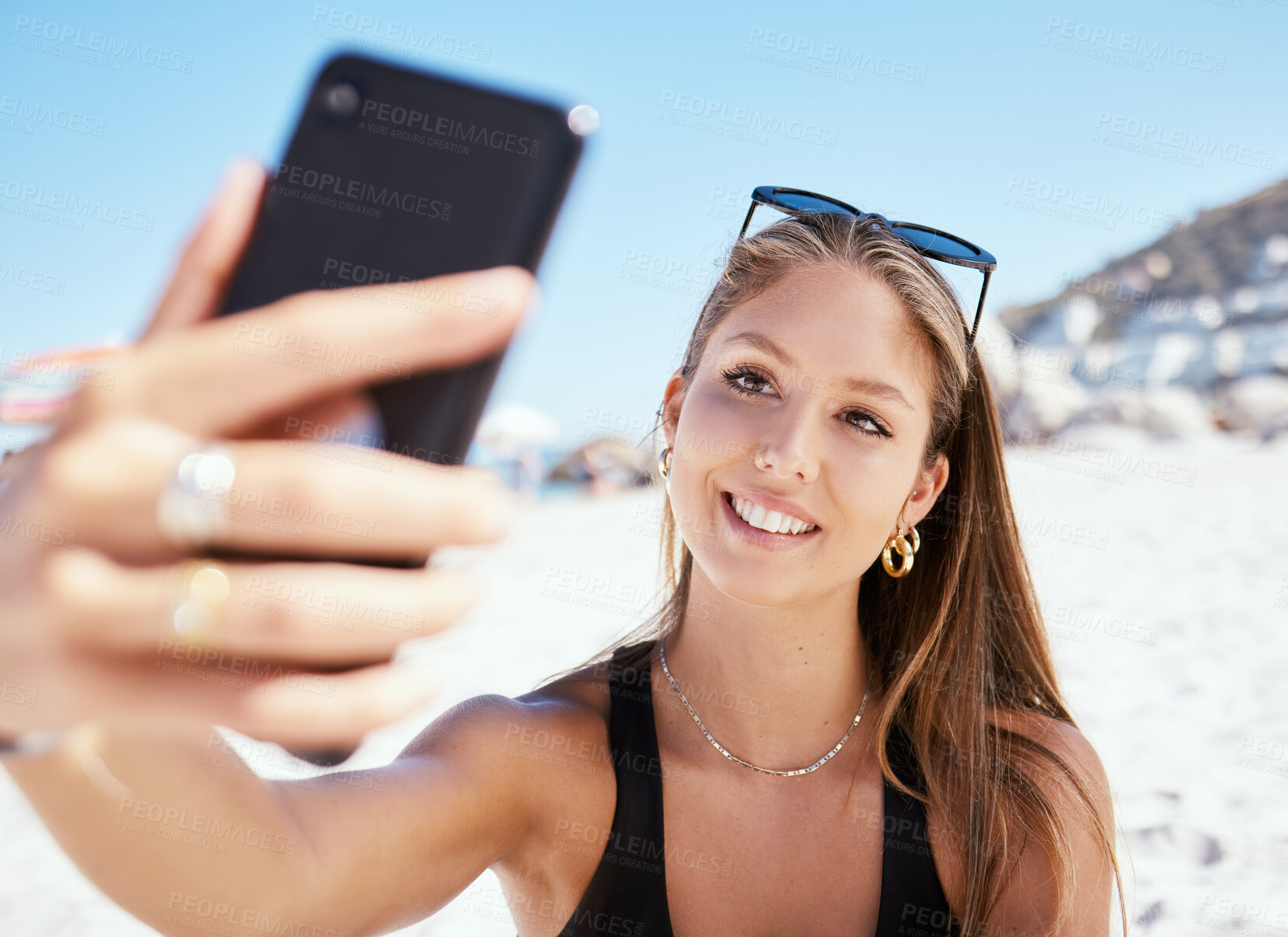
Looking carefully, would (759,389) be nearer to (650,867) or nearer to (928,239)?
(928,239)

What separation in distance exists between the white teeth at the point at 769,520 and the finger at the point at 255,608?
1226 mm

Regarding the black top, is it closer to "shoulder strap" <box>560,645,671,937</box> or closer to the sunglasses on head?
"shoulder strap" <box>560,645,671,937</box>

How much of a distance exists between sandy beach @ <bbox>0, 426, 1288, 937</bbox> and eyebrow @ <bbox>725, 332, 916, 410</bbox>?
1199 mm

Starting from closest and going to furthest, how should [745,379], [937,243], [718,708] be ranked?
[745,379] → [718,708] → [937,243]

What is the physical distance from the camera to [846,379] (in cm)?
233

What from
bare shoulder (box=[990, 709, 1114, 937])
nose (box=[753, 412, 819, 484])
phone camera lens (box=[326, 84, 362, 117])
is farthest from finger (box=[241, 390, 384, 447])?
bare shoulder (box=[990, 709, 1114, 937])

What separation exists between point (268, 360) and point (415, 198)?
1.70ft

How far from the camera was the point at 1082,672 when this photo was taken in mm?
6074

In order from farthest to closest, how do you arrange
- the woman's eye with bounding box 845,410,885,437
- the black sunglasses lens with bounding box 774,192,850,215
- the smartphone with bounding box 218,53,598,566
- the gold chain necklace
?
the black sunglasses lens with bounding box 774,192,850,215 → the gold chain necklace → the woman's eye with bounding box 845,410,885,437 → the smartphone with bounding box 218,53,598,566

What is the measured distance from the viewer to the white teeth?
2297 mm

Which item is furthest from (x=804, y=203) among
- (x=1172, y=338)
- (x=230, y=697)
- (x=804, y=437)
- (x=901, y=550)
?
(x=1172, y=338)

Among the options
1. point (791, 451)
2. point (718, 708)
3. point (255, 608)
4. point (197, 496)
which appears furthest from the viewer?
point (718, 708)

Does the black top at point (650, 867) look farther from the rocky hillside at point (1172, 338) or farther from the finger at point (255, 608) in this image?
the rocky hillside at point (1172, 338)

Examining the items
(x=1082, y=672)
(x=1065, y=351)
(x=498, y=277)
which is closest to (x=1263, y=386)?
(x=1065, y=351)
